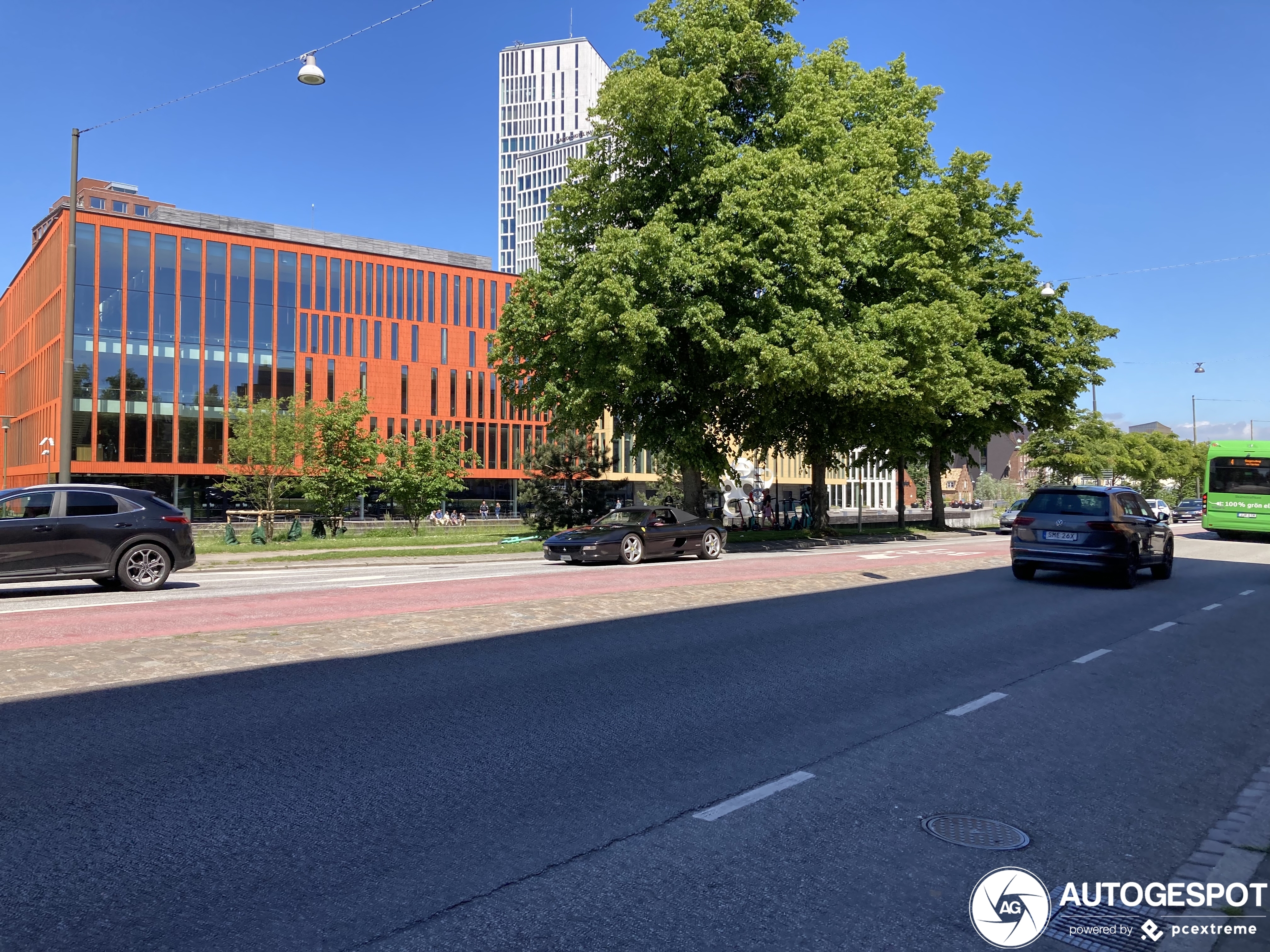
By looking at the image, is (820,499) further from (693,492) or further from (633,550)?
(633,550)

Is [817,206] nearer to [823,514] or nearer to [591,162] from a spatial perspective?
[591,162]

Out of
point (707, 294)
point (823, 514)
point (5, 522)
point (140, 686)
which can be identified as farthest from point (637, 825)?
point (823, 514)

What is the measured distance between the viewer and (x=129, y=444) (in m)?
57.3

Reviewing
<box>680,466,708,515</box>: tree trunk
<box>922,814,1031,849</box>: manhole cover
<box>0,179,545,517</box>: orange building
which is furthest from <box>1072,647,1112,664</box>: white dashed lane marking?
<box>0,179,545,517</box>: orange building

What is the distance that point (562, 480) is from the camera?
40.9m

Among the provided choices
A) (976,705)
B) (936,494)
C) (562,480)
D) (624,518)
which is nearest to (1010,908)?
(976,705)

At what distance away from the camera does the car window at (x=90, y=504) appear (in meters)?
13.7

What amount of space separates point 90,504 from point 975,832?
1387 centimetres

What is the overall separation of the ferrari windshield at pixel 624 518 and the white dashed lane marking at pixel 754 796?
16348 millimetres

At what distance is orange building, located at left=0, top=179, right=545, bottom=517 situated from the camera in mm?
56844

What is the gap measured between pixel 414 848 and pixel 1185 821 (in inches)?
154

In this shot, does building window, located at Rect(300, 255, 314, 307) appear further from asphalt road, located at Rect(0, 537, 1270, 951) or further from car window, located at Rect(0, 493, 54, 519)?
asphalt road, located at Rect(0, 537, 1270, 951)

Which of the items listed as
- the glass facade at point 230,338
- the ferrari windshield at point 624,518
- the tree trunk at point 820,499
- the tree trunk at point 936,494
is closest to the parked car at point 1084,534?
the ferrari windshield at point 624,518

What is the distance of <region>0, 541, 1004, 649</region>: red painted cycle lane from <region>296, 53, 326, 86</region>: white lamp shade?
10.1 meters
